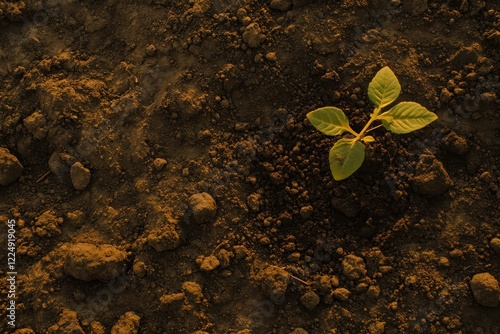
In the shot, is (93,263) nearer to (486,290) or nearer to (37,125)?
(37,125)

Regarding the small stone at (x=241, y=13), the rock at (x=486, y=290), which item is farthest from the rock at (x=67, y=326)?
the rock at (x=486, y=290)

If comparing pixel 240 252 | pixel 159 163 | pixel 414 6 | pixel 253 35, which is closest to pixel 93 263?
pixel 159 163

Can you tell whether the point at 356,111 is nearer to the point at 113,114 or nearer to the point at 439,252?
the point at 439,252

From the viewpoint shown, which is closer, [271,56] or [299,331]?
[299,331]

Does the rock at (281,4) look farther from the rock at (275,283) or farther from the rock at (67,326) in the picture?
the rock at (67,326)

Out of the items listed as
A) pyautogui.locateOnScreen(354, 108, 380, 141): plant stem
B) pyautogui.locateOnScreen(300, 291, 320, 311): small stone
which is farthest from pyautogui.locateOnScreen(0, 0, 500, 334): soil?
pyautogui.locateOnScreen(354, 108, 380, 141): plant stem

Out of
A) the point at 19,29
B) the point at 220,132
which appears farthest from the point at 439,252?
the point at 19,29

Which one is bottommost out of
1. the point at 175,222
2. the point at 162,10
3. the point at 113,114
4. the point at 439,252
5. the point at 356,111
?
the point at 439,252
